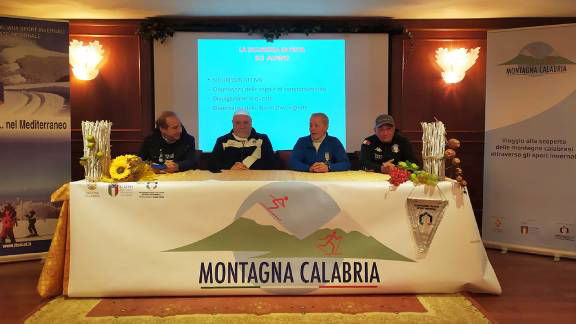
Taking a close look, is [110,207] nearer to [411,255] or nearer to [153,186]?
[153,186]

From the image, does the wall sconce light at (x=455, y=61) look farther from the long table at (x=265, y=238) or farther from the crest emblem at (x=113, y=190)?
the crest emblem at (x=113, y=190)

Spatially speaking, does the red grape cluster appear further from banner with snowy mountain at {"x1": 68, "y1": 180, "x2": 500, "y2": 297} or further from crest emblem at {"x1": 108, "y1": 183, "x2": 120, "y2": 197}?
crest emblem at {"x1": 108, "y1": 183, "x2": 120, "y2": 197}

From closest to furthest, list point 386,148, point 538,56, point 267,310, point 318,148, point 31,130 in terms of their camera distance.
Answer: point 267,310 < point 386,148 < point 318,148 < point 31,130 < point 538,56

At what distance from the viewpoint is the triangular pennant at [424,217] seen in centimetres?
299

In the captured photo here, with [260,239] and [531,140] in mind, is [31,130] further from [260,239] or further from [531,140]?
[531,140]

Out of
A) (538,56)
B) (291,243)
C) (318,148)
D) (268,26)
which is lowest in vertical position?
(291,243)

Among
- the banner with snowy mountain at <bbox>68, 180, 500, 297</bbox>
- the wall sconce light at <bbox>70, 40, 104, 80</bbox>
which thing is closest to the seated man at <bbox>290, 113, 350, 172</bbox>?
the banner with snowy mountain at <bbox>68, 180, 500, 297</bbox>

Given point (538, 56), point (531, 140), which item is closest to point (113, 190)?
point (531, 140)

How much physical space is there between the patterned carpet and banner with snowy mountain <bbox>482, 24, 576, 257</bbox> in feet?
5.60

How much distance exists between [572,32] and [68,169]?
14.3 feet

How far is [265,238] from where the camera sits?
118 inches

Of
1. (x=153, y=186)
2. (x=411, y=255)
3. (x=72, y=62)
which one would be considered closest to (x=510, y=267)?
(x=411, y=255)

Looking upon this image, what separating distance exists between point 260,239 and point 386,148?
1.39 meters

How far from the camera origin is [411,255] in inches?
119
